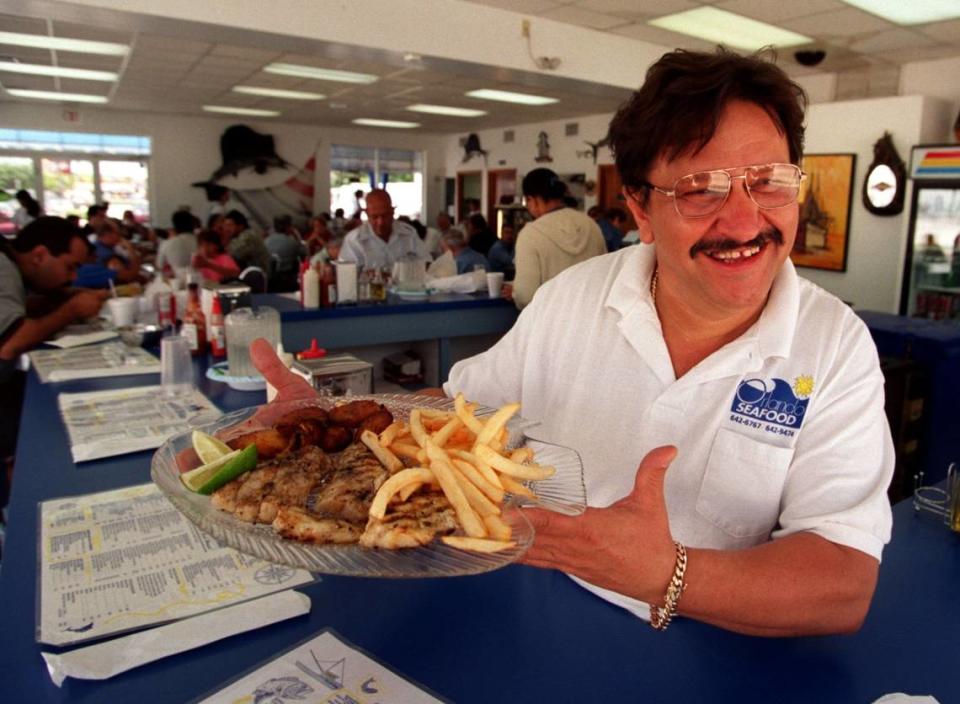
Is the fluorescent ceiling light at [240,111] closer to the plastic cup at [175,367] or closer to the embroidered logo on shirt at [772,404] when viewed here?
the plastic cup at [175,367]

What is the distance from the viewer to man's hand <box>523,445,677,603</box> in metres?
0.93

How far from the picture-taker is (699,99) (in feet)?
4.30

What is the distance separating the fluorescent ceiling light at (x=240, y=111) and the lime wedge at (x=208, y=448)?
41.6 feet

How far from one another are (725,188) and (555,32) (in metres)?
6.20

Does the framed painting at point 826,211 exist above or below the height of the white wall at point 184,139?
below

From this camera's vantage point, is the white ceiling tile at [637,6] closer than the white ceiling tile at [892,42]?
Yes

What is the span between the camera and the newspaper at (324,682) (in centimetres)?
95

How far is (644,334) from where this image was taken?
1.52 meters

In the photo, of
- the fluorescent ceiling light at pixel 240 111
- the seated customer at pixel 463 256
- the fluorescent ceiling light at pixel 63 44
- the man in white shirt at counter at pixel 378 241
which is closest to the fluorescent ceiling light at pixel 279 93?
the fluorescent ceiling light at pixel 240 111

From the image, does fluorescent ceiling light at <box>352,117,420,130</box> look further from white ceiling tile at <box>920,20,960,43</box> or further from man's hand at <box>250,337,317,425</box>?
man's hand at <box>250,337,317,425</box>

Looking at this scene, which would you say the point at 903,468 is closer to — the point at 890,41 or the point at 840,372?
the point at 840,372

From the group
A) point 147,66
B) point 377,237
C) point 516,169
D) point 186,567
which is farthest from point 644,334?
point 516,169

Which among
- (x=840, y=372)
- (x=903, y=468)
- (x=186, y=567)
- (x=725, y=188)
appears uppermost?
(x=725, y=188)

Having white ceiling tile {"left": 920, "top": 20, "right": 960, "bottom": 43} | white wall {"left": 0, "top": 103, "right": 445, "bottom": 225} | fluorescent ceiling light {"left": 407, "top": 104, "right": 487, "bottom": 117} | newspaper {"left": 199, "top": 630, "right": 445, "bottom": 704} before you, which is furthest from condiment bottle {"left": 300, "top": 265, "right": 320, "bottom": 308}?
white wall {"left": 0, "top": 103, "right": 445, "bottom": 225}
